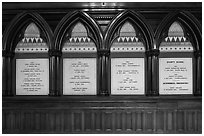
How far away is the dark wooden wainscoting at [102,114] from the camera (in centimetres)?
349

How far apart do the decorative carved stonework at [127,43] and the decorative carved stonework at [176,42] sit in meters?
0.37

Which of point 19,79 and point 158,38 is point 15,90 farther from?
point 158,38

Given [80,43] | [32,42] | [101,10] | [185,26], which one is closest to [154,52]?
[185,26]

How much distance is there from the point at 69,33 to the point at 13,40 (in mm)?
927

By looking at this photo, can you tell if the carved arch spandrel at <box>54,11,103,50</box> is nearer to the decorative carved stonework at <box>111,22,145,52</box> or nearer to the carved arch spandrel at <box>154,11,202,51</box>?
the decorative carved stonework at <box>111,22,145,52</box>

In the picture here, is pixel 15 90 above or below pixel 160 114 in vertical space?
above

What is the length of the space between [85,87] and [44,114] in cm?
78

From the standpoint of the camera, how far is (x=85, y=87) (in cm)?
364

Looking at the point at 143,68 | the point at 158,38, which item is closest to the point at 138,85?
the point at 143,68

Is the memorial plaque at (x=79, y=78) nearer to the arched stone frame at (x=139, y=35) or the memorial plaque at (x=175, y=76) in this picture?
the arched stone frame at (x=139, y=35)

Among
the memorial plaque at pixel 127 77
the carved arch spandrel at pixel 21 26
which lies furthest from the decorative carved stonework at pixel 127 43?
the carved arch spandrel at pixel 21 26

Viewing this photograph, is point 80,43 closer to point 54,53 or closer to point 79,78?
point 54,53

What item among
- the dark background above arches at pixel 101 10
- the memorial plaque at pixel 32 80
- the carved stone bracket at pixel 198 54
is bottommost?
the memorial plaque at pixel 32 80

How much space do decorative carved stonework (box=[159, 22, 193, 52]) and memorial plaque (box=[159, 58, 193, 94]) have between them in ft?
0.54
